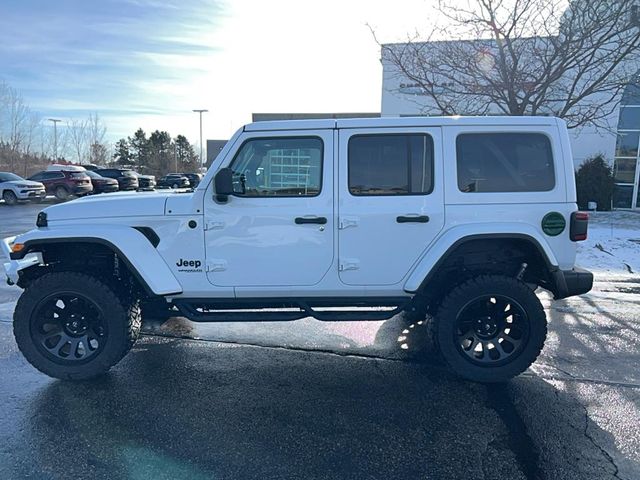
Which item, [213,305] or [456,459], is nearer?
[456,459]

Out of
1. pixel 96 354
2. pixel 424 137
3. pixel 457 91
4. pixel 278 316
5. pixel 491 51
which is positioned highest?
pixel 491 51

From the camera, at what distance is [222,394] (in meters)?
3.62

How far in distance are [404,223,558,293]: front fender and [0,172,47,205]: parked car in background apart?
2361 cm

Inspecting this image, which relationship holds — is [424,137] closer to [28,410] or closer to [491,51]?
[28,410]

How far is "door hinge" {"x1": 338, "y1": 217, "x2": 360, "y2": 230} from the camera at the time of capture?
3711mm

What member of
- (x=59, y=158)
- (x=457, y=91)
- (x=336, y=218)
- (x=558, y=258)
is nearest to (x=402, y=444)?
(x=336, y=218)

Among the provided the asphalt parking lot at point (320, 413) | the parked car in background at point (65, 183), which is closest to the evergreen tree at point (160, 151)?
the parked car in background at point (65, 183)

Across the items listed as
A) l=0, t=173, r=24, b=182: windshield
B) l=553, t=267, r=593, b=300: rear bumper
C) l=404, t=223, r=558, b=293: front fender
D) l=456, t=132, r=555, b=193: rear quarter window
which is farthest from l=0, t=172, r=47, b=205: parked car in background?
l=553, t=267, r=593, b=300: rear bumper

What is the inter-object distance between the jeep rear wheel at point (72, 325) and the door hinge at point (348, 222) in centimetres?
202

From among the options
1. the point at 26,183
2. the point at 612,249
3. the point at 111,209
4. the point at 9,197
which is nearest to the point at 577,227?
the point at 111,209

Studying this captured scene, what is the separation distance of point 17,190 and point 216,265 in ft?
74.2

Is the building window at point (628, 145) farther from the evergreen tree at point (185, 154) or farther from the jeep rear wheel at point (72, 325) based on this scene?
the evergreen tree at point (185, 154)

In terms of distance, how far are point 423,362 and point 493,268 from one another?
1.12 m

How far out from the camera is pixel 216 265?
3770 millimetres
